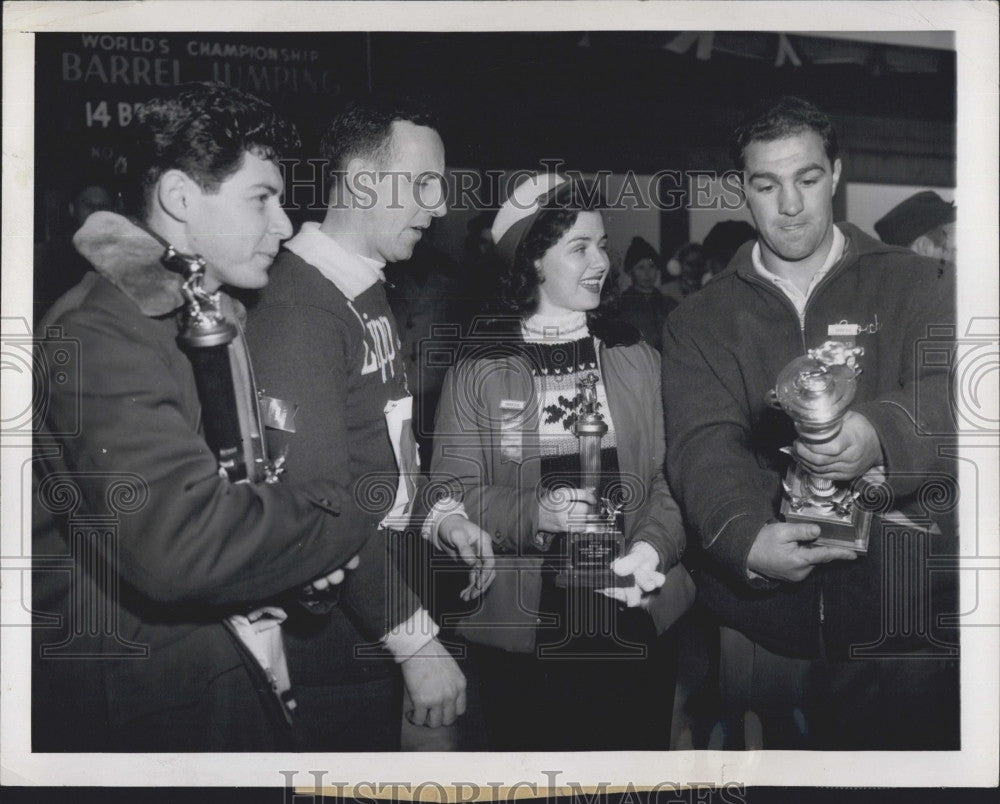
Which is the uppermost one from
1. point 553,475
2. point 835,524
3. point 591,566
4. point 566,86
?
point 566,86

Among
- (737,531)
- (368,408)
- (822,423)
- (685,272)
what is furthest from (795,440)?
(368,408)

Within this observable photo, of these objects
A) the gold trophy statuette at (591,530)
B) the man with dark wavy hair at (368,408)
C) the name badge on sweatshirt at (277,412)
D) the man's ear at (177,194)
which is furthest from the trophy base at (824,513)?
the man's ear at (177,194)

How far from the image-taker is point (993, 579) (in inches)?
111

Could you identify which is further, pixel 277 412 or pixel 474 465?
pixel 474 465

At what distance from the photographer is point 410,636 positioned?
108 inches

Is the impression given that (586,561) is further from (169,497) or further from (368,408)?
(169,497)

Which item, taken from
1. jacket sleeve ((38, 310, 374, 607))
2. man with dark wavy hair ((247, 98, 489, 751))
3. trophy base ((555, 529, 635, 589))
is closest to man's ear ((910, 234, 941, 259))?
trophy base ((555, 529, 635, 589))

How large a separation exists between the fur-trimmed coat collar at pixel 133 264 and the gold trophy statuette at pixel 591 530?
0.99 meters

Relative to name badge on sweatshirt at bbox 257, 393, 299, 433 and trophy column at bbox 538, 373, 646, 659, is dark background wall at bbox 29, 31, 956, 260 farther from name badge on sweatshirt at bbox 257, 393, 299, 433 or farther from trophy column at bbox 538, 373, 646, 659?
name badge on sweatshirt at bbox 257, 393, 299, 433

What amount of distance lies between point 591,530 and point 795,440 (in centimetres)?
54

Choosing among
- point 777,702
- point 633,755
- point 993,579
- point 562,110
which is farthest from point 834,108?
point 633,755

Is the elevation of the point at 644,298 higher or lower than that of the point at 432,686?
higher

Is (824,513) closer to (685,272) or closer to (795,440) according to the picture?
(795,440)

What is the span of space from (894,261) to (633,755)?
4.54 ft
